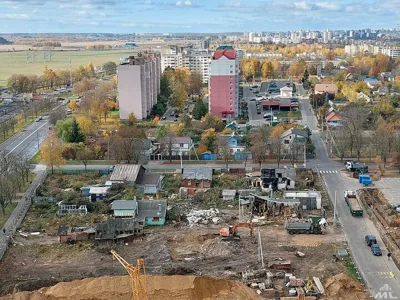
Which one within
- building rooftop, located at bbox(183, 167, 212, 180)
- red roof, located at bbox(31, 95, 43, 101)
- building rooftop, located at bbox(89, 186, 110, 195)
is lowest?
building rooftop, located at bbox(89, 186, 110, 195)

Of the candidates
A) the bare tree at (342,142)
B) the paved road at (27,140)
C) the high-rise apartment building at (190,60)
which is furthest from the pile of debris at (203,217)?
the high-rise apartment building at (190,60)

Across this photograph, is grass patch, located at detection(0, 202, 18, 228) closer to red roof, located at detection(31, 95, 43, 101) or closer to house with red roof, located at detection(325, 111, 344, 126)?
house with red roof, located at detection(325, 111, 344, 126)

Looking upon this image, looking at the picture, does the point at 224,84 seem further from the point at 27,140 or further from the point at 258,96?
the point at 27,140

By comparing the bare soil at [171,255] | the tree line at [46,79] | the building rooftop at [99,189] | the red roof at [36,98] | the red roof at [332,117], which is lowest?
the bare soil at [171,255]

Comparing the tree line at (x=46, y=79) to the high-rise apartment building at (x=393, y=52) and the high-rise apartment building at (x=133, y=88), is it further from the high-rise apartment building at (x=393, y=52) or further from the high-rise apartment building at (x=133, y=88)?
the high-rise apartment building at (x=393, y=52)

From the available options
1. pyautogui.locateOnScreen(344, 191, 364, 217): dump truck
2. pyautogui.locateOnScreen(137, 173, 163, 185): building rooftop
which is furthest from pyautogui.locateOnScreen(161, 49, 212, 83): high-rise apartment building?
pyautogui.locateOnScreen(344, 191, 364, 217): dump truck

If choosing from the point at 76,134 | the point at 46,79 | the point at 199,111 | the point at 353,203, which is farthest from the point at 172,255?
the point at 46,79

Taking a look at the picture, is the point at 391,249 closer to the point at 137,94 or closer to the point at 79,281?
the point at 79,281

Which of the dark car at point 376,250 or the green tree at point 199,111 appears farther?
the green tree at point 199,111
